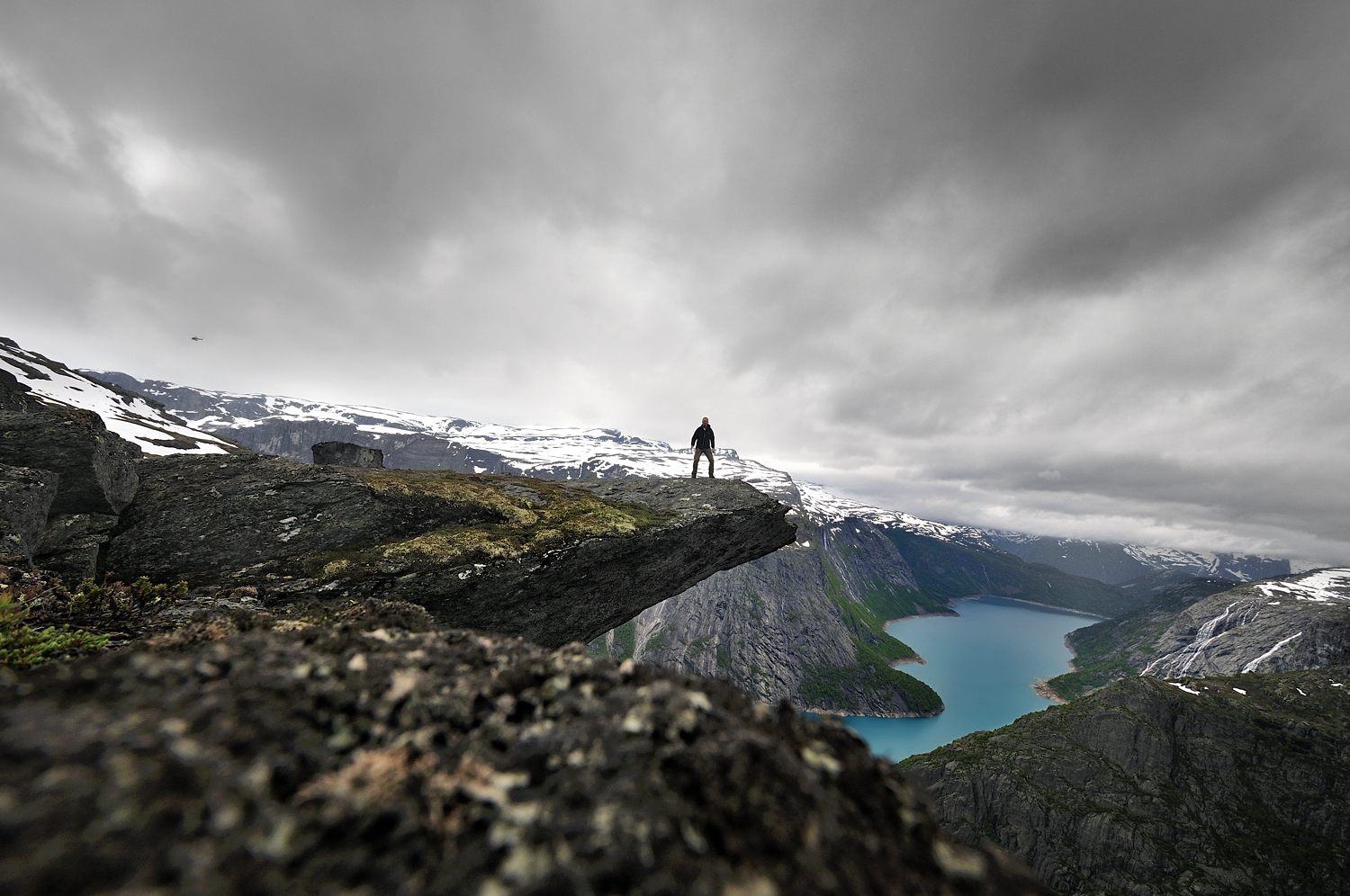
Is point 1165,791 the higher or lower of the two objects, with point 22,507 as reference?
lower

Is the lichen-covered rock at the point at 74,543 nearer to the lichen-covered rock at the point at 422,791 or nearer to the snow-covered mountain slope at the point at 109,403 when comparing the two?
the lichen-covered rock at the point at 422,791

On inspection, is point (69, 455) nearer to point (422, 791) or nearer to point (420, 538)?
point (420, 538)

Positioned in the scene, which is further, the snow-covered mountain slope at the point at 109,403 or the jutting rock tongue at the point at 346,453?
the snow-covered mountain slope at the point at 109,403

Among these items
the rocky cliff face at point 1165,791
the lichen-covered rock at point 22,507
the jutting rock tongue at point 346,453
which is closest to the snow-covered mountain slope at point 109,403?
the jutting rock tongue at point 346,453

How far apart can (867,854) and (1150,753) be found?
21842 cm

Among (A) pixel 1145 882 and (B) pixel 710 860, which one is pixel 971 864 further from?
(A) pixel 1145 882

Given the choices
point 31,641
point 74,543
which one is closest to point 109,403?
point 74,543

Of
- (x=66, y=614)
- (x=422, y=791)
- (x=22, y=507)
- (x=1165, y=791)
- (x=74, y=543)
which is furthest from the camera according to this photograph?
(x=1165, y=791)

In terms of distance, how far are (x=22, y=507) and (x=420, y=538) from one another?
9367 millimetres

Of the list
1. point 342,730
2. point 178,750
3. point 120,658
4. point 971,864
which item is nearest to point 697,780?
point 971,864

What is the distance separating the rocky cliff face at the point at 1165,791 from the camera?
116 metres

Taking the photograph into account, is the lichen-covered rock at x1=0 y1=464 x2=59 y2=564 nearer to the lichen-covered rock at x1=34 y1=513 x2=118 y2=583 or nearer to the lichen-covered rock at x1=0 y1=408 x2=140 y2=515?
the lichen-covered rock at x1=34 y1=513 x2=118 y2=583

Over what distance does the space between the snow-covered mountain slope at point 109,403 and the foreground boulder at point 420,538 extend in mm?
81806

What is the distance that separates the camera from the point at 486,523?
66.6 feet
